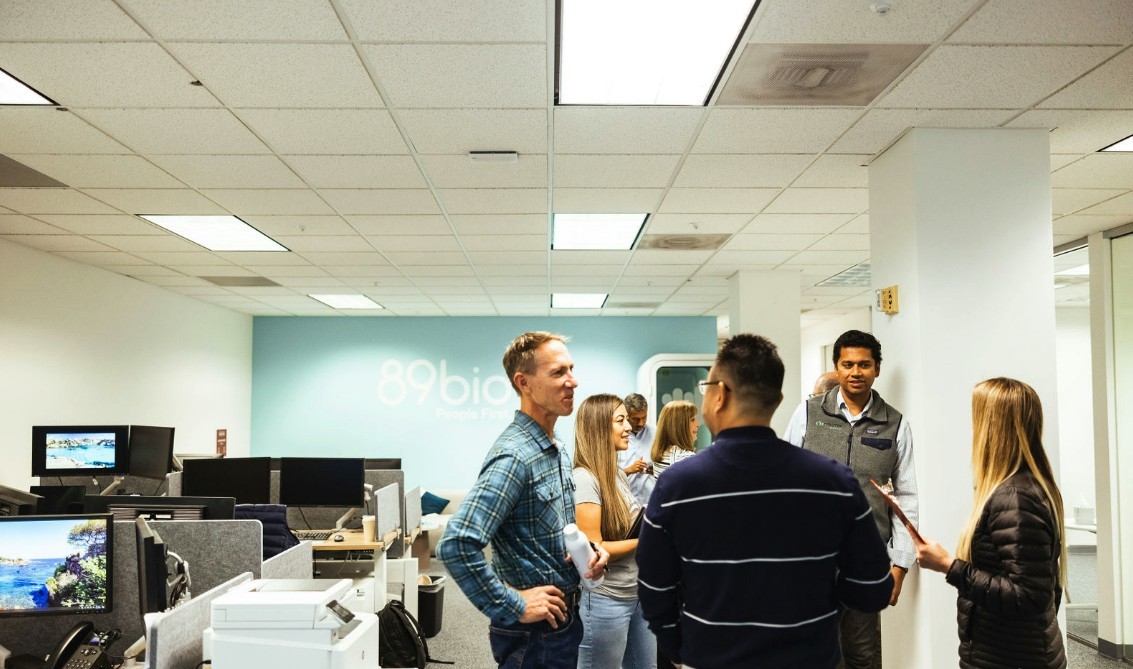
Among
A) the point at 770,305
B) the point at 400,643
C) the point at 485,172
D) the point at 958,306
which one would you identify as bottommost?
the point at 400,643

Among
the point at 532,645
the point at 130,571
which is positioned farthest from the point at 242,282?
the point at 532,645

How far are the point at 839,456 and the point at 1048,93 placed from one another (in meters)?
1.53

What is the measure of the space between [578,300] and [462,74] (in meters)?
5.87

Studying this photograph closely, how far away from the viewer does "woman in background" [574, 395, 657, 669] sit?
7.71 feet

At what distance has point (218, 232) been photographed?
5.30m

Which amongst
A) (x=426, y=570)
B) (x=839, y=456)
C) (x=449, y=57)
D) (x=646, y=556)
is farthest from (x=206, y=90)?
(x=426, y=570)

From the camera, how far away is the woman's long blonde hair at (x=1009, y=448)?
6.42 ft

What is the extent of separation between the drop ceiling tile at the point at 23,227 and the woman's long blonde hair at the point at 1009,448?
5.26 meters

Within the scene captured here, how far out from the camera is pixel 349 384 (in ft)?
32.2

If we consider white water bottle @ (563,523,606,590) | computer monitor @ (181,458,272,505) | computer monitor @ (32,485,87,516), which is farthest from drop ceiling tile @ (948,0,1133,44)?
computer monitor @ (181,458,272,505)

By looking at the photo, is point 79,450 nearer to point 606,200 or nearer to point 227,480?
point 227,480

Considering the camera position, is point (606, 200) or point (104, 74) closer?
point (104, 74)

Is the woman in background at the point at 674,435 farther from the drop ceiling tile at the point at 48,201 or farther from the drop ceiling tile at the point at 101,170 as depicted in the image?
the drop ceiling tile at the point at 48,201

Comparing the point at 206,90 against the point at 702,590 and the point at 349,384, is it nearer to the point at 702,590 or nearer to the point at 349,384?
the point at 702,590
